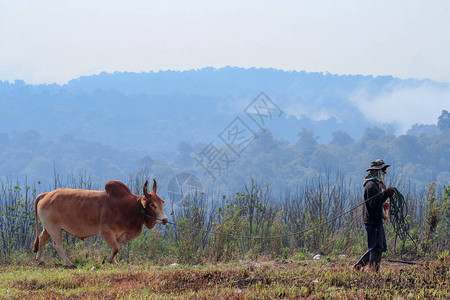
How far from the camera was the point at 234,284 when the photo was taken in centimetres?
598

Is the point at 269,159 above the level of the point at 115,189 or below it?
above

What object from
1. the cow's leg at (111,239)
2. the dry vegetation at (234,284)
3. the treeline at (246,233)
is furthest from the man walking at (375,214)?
the cow's leg at (111,239)

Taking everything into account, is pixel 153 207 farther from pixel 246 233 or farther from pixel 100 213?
pixel 246 233

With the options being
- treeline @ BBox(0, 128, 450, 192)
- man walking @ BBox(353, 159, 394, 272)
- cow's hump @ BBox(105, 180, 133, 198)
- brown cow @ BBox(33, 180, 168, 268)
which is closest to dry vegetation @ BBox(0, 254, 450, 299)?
man walking @ BBox(353, 159, 394, 272)

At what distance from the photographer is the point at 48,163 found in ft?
361

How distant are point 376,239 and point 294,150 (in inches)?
3652

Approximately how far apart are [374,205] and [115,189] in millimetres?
3681

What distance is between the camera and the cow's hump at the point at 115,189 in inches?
308

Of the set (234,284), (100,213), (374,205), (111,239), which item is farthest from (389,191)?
(100,213)

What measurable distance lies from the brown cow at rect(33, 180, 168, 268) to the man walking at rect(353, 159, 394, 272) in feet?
9.23

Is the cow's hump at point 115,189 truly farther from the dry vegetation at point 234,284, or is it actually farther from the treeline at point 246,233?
the dry vegetation at point 234,284

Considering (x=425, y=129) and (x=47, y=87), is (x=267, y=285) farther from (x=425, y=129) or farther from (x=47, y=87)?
(x=47, y=87)

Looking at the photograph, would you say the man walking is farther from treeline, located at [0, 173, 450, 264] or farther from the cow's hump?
the cow's hump

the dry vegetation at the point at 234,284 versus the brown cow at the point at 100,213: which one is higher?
the brown cow at the point at 100,213
